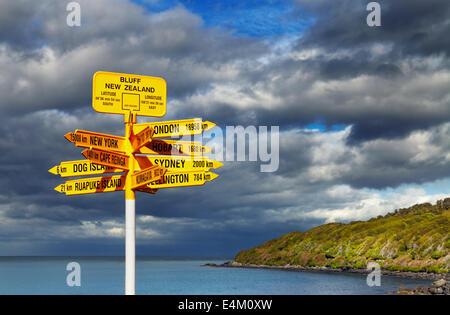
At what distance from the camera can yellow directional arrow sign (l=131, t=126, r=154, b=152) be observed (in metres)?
10.8

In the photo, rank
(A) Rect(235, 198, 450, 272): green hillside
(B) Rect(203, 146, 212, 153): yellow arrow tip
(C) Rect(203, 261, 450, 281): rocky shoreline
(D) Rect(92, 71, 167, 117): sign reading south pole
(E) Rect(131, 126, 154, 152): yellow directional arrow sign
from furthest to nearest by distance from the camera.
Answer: (A) Rect(235, 198, 450, 272): green hillside < (C) Rect(203, 261, 450, 281): rocky shoreline < (B) Rect(203, 146, 212, 153): yellow arrow tip < (D) Rect(92, 71, 167, 117): sign reading south pole < (E) Rect(131, 126, 154, 152): yellow directional arrow sign

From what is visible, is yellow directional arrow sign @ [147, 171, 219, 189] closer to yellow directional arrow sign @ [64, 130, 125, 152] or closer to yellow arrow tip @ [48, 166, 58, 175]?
yellow directional arrow sign @ [64, 130, 125, 152]

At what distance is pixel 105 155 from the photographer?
10.5m

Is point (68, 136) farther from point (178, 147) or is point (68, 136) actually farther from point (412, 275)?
point (412, 275)

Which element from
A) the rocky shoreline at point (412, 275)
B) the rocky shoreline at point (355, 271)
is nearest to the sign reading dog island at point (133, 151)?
the rocky shoreline at point (412, 275)

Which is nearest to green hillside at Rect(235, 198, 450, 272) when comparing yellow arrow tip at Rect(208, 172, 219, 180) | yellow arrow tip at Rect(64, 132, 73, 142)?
yellow arrow tip at Rect(208, 172, 219, 180)

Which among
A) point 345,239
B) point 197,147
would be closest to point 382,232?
point 345,239

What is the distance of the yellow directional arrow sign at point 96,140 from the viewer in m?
10.4

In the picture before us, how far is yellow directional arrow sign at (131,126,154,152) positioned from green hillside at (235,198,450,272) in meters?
98.5

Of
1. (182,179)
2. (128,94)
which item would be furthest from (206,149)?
(128,94)

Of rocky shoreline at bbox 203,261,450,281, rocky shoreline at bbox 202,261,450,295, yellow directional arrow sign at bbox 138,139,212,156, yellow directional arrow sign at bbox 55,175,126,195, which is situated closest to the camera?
yellow directional arrow sign at bbox 55,175,126,195

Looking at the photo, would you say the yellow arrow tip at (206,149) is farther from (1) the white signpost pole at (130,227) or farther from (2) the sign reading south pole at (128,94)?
(1) the white signpost pole at (130,227)

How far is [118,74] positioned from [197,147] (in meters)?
2.64
